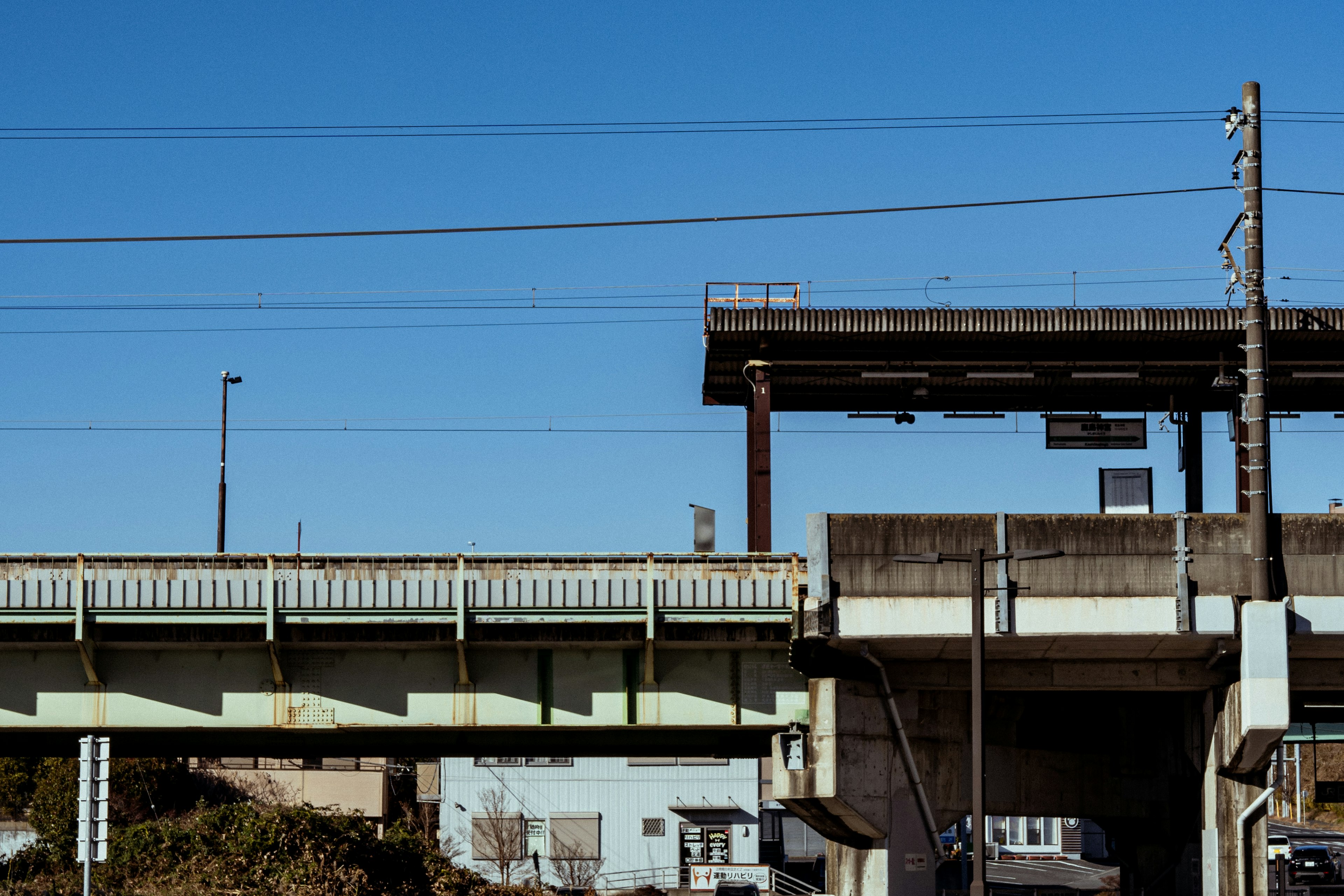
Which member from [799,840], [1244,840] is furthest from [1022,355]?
[799,840]

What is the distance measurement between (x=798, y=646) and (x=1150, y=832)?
10520mm

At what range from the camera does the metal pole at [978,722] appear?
24844 millimetres

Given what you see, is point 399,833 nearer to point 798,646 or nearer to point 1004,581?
point 798,646

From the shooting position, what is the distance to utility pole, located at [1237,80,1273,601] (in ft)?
88.6

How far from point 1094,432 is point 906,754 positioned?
11690 mm

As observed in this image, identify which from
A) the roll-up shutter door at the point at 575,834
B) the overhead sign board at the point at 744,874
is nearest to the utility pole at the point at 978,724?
the overhead sign board at the point at 744,874

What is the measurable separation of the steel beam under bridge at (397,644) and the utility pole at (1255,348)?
856cm

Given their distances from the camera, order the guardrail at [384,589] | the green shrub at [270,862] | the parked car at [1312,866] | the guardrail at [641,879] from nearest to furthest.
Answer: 1. the guardrail at [384,589]
2. the green shrub at [270,862]
3. the parked car at [1312,866]
4. the guardrail at [641,879]

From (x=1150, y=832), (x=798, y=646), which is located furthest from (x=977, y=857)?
(x=1150, y=832)

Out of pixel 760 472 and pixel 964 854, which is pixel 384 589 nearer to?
pixel 760 472

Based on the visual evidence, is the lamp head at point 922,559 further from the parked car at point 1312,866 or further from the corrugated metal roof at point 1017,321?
the parked car at point 1312,866

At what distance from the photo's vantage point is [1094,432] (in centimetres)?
3684

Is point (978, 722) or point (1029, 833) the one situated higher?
point (978, 722)

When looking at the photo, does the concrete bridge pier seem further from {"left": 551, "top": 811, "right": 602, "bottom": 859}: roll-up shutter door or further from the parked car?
{"left": 551, "top": 811, "right": 602, "bottom": 859}: roll-up shutter door
